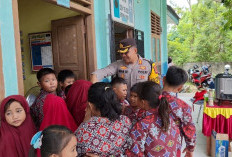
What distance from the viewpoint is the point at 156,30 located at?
7.00 meters

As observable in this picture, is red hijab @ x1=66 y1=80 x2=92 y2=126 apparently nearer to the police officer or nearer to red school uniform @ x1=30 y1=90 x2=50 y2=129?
red school uniform @ x1=30 y1=90 x2=50 y2=129

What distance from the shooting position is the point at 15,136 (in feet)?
5.56

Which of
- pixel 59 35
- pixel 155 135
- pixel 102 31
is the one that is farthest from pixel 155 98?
pixel 59 35

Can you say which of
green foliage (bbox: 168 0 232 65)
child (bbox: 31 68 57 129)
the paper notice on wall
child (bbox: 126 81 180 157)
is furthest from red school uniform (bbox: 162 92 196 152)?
green foliage (bbox: 168 0 232 65)

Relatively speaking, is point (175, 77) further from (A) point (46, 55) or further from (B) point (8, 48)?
(A) point (46, 55)

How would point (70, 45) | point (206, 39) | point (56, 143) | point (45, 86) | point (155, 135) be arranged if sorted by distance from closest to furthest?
point (56, 143), point (155, 135), point (45, 86), point (70, 45), point (206, 39)

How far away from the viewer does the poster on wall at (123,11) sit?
3562mm

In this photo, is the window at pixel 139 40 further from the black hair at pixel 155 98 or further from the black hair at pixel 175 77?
the black hair at pixel 155 98

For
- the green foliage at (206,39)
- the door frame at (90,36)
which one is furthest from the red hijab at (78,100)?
the green foliage at (206,39)

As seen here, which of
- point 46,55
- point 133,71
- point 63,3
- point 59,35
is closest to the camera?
point 63,3

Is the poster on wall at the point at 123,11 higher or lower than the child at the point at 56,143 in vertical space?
higher

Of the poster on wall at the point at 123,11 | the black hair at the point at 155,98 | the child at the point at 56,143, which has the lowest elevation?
the child at the point at 56,143

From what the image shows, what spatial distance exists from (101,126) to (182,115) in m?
0.82

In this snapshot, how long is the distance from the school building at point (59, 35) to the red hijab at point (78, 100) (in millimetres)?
463
